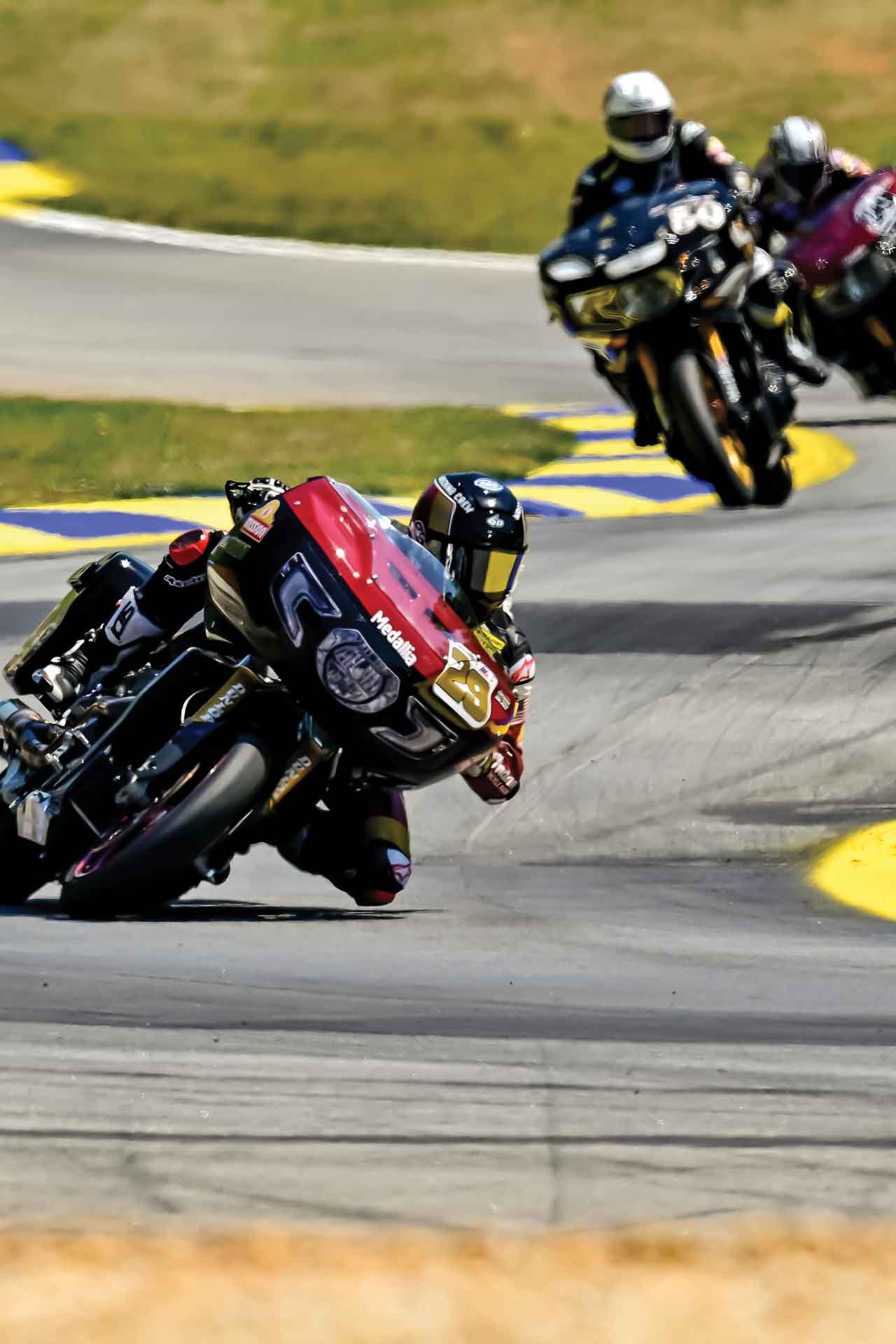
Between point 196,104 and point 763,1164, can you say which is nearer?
point 763,1164

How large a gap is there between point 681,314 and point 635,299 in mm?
222

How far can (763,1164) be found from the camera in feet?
12.7

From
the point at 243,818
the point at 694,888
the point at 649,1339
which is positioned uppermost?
the point at 649,1339

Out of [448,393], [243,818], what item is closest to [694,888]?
[243,818]

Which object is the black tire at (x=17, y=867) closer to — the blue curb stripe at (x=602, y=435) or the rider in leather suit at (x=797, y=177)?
the rider in leather suit at (x=797, y=177)

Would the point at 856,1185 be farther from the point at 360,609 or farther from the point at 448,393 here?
the point at 448,393

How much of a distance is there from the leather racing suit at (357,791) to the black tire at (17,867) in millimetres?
625

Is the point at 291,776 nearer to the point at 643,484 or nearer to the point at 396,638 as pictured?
the point at 396,638

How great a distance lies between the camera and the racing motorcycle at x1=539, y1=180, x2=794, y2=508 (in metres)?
10.9

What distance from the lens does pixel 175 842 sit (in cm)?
532

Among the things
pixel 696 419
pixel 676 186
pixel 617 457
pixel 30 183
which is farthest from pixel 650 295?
pixel 30 183

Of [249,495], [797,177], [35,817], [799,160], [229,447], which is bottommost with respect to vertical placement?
[229,447]

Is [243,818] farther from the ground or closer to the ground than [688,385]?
farther from the ground

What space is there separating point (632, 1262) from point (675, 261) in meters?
8.04
